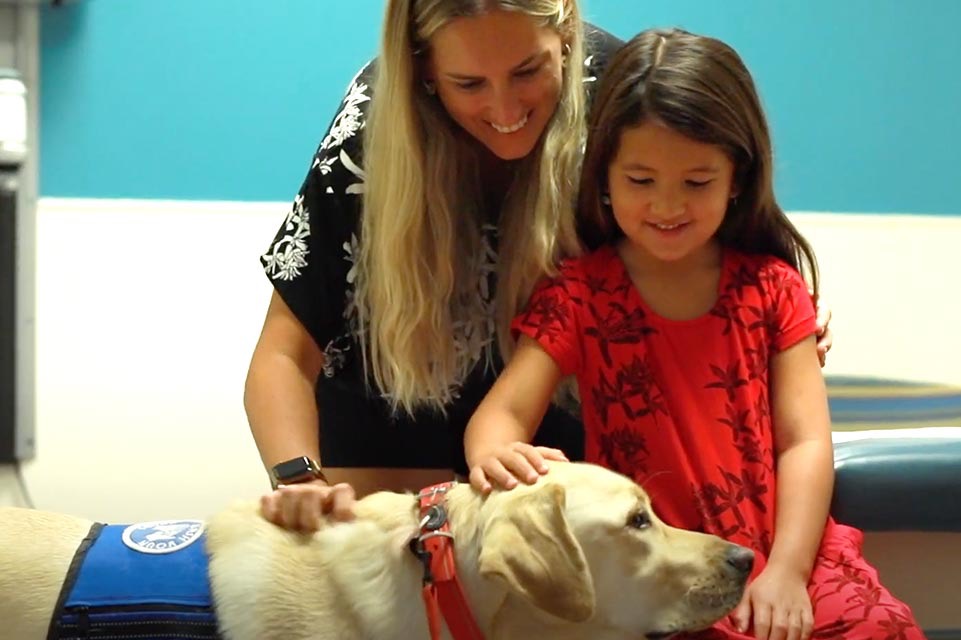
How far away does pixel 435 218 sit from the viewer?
155 cm

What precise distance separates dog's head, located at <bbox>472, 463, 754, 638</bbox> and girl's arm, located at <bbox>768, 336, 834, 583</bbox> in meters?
0.13

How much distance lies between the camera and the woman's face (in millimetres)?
1387

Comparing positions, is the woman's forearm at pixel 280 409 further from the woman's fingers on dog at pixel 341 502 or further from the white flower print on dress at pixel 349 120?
the white flower print on dress at pixel 349 120

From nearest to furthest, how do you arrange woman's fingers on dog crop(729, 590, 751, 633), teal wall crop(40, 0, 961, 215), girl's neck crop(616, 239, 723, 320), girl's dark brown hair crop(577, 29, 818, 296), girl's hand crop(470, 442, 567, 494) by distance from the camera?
1. girl's hand crop(470, 442, 567, 494)
2. woman's fingers on dog crop(729, 590, 751, 633)
3. girl's dark brown hair crop(577, 29, 818, 296)
4. girl's neck crop(616, 239, 723, 320)
5. teal wall crop(40, 0, 961, 215)

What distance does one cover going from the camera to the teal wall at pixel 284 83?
2523mm

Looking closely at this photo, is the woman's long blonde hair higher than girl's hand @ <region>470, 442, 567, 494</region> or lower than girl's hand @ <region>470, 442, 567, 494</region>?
higher

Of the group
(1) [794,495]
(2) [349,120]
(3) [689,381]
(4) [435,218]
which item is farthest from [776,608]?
(2) [349,120]

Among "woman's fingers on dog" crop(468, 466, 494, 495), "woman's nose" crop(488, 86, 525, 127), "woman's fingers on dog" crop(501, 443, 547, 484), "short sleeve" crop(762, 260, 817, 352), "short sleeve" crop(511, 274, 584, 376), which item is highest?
"woman's nose" crop(488, 86, 525, 127)

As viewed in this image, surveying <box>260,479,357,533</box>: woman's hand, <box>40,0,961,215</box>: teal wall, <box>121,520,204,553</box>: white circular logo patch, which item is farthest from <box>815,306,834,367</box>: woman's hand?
<box>40,0,961,215</box>: teal wall

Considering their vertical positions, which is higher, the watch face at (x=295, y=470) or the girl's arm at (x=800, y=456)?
the girl's arm at (x=800, y=456)

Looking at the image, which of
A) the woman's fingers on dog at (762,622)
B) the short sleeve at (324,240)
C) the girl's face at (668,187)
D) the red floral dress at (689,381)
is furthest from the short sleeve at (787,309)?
the short sleeve at (324,240)

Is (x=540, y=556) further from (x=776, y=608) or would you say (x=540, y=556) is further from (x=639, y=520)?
(x=776, y=608)

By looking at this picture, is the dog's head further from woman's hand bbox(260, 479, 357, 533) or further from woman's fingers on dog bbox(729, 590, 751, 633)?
woman's hand bbox(260, 479, 357, 533)

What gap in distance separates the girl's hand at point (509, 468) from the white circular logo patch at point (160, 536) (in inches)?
13.0
